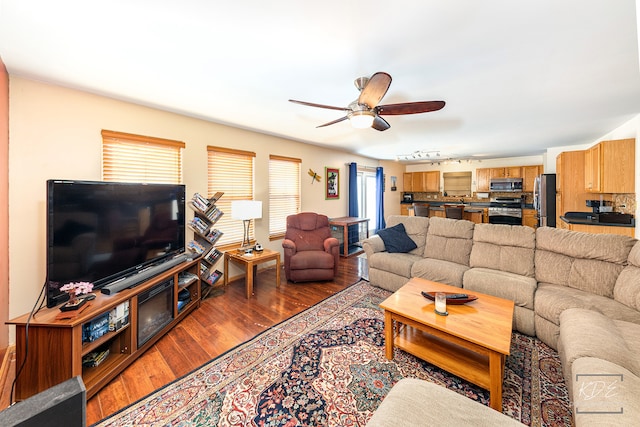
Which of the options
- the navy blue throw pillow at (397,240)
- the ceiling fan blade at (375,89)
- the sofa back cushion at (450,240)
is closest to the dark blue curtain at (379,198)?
the navy blue throw pillow at (397,240)

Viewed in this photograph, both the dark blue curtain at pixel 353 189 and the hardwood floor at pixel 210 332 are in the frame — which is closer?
the hardwood floor at pixel 210 332

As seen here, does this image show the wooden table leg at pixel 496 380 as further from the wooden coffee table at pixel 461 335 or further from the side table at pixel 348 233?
the side table at pixel 348 233

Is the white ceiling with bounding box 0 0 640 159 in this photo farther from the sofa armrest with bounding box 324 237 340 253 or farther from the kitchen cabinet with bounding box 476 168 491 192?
the kitchen cabinet with bounding box 476 168 491 192

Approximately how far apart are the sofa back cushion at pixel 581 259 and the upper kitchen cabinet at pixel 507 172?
4987 millimetres

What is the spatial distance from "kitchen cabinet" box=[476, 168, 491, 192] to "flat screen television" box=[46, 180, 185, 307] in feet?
25.8

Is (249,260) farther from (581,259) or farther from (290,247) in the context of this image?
(581,259)

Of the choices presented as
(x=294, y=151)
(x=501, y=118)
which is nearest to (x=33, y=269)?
(x=294, y=151)

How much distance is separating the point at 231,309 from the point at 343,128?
299 cm

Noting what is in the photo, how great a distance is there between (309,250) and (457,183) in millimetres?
6152

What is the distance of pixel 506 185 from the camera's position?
6.58m

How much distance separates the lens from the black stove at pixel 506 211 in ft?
21.2

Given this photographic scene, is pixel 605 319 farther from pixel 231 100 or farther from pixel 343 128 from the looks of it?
pixel 231 100

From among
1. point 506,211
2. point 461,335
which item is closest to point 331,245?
point 461,335

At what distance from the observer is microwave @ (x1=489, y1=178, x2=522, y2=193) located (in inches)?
255
